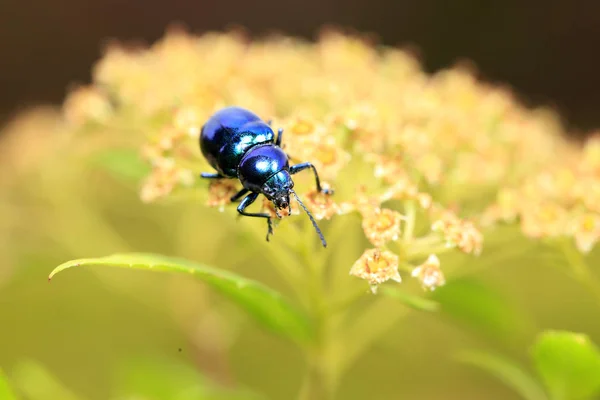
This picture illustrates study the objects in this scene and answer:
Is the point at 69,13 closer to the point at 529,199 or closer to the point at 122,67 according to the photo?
the point at 122,67

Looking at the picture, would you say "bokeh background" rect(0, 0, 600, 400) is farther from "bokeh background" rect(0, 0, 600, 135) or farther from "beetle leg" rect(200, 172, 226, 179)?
"bokeh background" rect(0, 0, 600, 135)

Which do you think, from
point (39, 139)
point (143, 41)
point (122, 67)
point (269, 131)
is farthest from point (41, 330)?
point (143, 41)

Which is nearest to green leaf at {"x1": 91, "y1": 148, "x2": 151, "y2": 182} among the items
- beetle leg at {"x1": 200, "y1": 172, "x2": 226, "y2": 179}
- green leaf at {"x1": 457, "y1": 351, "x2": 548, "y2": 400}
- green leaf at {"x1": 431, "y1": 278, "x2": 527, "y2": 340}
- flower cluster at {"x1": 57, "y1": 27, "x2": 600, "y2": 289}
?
flower cluster at {"x1": 57, "y1": 27, "x2": 600, "y2": 289}

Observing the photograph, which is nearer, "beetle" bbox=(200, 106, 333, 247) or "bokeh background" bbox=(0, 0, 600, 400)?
"beetle" bbox=(200, 106, 333, 247)

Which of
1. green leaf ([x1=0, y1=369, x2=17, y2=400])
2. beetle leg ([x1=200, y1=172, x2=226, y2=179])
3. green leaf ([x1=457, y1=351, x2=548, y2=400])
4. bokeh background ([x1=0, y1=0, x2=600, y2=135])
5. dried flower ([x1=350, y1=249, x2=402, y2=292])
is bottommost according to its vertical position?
green leaf ([x1=0, y1=369, x2=17, y2=400])

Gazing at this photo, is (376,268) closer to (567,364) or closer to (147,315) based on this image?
(567,364)

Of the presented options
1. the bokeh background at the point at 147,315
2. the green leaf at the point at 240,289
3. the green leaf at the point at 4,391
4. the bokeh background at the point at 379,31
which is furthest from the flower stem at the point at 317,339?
the bokeh background at the point at 379,31

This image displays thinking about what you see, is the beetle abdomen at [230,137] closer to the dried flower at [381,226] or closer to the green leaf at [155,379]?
the dried flower at [381,226]
